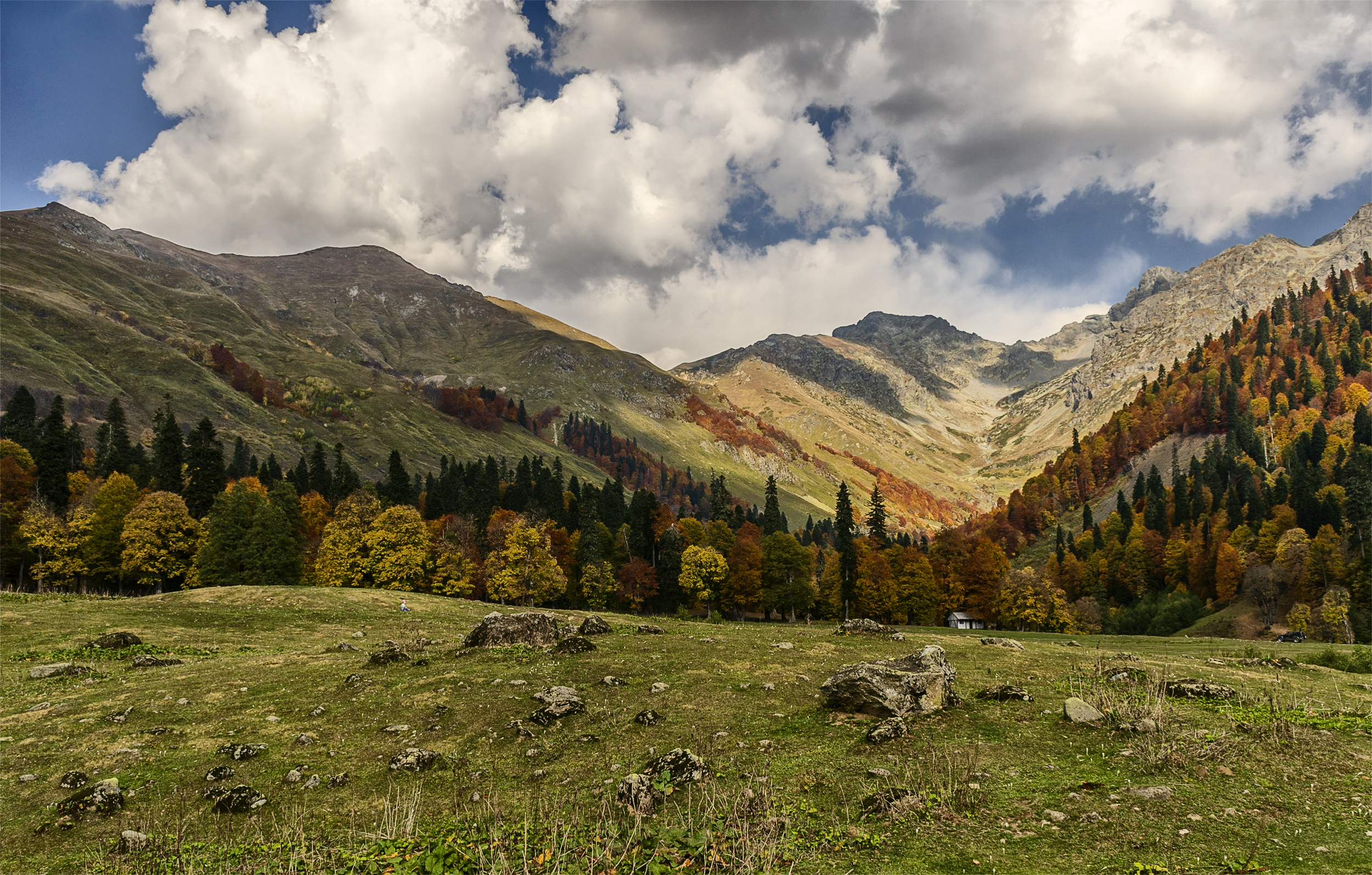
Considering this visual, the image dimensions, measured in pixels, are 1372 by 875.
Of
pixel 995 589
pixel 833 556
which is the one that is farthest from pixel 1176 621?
pixel 833 556

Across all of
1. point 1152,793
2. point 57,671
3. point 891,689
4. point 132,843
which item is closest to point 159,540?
point 57,671

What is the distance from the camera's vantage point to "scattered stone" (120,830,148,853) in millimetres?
16391

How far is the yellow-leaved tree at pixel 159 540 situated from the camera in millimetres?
82375

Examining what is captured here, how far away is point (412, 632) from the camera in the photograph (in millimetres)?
51750

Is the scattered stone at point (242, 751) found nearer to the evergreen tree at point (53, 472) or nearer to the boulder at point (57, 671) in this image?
the boulder at point (57, 671)

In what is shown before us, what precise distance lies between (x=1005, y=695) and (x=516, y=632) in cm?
2713

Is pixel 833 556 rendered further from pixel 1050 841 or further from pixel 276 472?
pixel 276 472

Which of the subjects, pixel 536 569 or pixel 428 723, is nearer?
pixel 428 723

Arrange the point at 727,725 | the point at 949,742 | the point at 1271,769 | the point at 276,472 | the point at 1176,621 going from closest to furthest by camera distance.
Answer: the point at 1271,769
the point at 949,742
the point at 727,725
the point at 1176,621
the point at 276,472

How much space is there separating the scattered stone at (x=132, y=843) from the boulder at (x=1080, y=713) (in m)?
28.0

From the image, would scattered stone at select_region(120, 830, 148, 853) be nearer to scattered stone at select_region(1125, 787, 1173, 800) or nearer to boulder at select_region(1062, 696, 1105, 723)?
scattered stone at select_region(1125, 787, 1173, 800)

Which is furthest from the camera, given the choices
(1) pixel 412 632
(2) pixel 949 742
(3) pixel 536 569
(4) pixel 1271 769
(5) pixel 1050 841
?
(3) pixel 536 569

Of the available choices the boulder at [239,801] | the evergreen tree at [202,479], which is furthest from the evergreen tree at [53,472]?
the boulder at [239,801]

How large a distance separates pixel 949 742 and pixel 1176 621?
12680 centimetres
